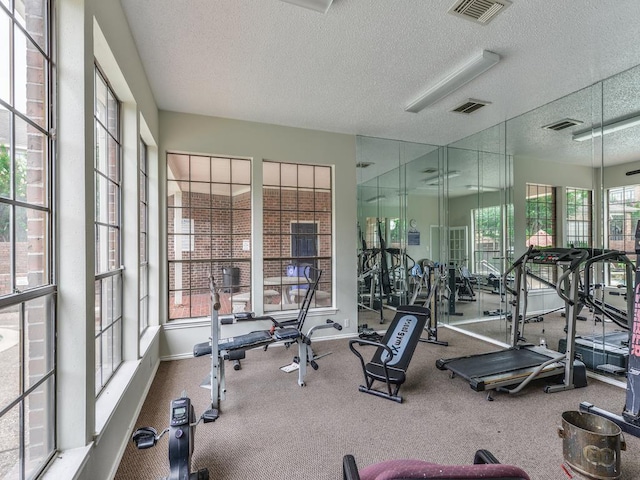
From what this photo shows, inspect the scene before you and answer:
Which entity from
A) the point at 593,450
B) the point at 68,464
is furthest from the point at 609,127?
the point at 68,464

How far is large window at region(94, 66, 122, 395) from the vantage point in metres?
2.34

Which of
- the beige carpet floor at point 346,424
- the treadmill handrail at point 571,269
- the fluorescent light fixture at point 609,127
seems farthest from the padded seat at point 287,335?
the fluorescent light fixture at point 609,127

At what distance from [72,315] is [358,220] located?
4344mm

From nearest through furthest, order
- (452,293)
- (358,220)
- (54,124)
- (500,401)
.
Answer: (54,124)
(500,401)
(358,220)
(452,293)

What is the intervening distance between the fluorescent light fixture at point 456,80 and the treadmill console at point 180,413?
3.65 metres

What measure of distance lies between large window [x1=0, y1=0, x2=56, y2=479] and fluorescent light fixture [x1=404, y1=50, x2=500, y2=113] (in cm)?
319

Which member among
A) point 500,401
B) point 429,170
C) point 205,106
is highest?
point 205,106

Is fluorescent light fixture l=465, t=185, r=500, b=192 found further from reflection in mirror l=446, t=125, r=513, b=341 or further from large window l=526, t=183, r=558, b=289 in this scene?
large window l=526, t=183, r=558, b=289

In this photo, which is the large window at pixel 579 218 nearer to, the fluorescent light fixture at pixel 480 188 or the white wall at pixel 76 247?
the fluorescent light fixture at pixel 480 188

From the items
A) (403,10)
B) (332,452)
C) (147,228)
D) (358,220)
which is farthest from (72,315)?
(358,220)

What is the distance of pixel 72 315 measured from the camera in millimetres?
1633

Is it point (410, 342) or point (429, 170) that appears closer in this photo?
point (410, 342)

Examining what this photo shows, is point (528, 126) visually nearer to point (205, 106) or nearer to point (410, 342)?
point (410, 342)

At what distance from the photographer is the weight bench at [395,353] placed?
3.11 metres
